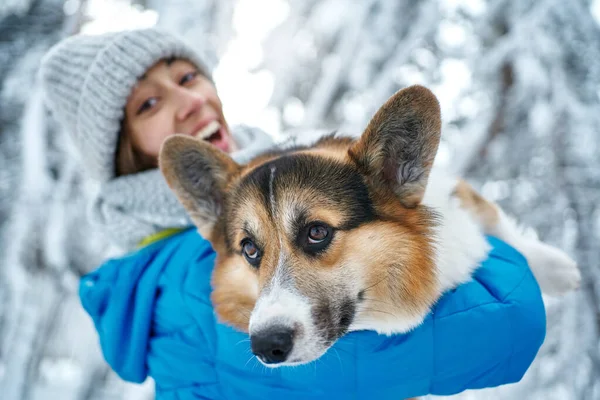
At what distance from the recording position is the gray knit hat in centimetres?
219

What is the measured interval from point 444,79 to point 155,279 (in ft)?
9.07

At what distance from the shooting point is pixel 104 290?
1906mm

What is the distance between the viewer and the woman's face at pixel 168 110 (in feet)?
7.44

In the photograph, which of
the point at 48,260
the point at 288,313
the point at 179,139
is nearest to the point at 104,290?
the point at 179,139

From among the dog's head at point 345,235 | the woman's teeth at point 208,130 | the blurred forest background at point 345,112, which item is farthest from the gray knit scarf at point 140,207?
the blurred forest background at point 345,112

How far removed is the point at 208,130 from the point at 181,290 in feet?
2.94

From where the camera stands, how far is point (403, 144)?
5.02ft

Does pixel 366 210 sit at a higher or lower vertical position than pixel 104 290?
higher

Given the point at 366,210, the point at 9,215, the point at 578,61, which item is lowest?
the point at 9,215

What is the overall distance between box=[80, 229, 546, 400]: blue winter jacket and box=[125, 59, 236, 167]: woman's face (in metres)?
0.78

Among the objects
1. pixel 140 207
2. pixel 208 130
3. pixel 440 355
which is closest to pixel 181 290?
pixel 140 207

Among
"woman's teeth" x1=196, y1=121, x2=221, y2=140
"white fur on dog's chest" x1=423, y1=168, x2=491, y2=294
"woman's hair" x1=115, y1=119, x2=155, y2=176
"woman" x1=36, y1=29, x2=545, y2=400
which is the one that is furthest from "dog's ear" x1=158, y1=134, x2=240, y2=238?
"white fur on dog's chest" x1=423, y1=168, x2=491, y2=294

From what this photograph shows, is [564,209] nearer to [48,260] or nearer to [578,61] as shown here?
[578,61]

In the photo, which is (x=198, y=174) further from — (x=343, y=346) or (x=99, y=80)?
(x=343, y=346)
